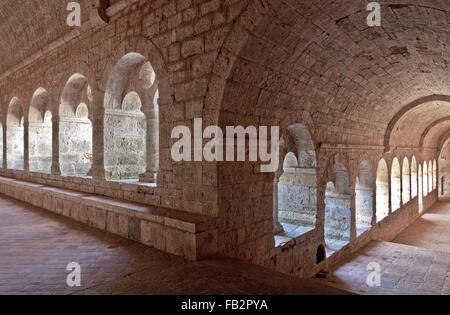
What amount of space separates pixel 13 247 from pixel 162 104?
99.8 inches

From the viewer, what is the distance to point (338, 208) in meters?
7.66

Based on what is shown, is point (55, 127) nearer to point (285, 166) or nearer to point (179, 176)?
point (179, 176)

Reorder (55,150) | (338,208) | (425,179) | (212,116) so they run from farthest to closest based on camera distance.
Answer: (425,179) < (338,208) < (55,150) < (212,116)

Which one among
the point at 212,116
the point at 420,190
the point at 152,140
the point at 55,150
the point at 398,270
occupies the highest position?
the point at 212,116

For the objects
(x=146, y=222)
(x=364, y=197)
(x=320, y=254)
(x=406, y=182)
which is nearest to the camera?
(x=146, y=222)

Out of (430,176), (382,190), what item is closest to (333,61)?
(382,190)

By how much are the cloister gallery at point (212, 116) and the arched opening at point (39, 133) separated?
3 cm

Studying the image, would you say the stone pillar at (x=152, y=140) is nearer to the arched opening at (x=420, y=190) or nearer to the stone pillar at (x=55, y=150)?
the stone pillar at (x=55, y=150)

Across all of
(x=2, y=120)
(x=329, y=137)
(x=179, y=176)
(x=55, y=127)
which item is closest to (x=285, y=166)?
(x=329, y=137)

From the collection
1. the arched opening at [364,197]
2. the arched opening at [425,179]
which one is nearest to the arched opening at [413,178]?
the arched opening at [425,179]

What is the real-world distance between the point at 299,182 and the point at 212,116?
11.6 feet

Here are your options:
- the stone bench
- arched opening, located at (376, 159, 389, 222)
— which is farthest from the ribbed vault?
arched opening, located at (376, 159, 389, 222)

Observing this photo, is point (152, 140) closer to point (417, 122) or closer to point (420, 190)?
point (417, 122)

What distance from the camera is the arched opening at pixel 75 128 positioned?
6.73m
